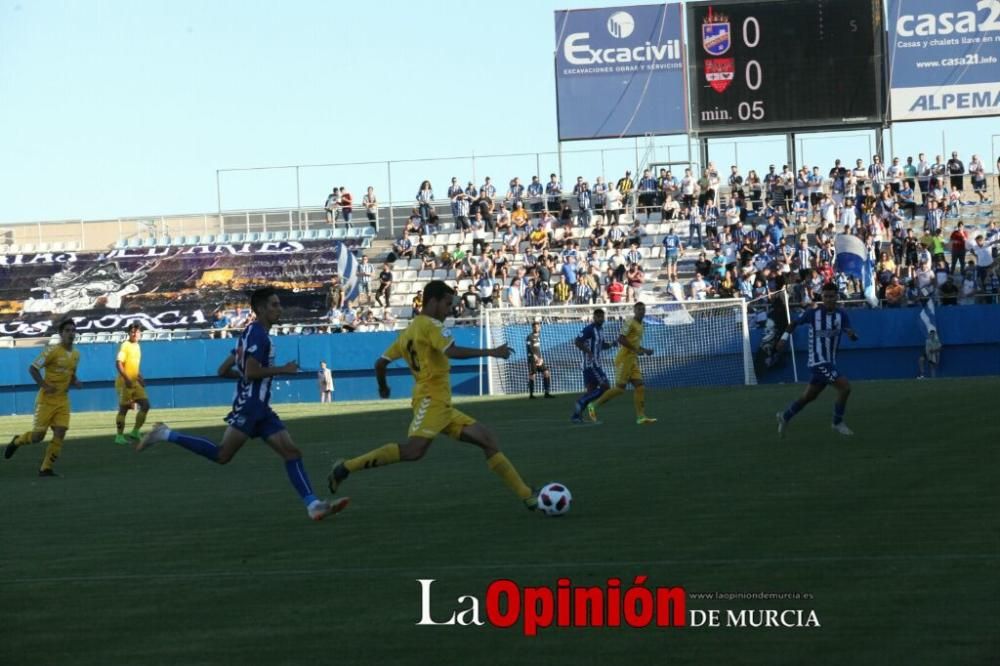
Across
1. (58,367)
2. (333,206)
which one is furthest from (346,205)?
(58,367)

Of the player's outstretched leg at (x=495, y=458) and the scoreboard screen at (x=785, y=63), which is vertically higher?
the scoreboard screen at (x=785, y=63)

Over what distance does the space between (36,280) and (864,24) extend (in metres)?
28.6

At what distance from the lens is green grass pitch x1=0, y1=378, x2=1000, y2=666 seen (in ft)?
22.6

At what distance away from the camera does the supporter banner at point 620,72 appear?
149 feet

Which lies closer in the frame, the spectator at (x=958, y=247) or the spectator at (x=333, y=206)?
the spectator at (x=958, y=247)

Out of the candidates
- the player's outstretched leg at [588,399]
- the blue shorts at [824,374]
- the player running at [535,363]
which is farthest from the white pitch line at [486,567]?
the player running at [535,363]

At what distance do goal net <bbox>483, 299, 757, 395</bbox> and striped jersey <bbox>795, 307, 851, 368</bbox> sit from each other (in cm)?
1951

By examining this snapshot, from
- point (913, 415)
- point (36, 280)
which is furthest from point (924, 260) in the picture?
point (36, 280)

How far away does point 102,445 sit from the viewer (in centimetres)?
2489

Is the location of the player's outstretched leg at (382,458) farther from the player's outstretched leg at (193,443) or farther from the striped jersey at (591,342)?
the striped jersey at (591,342)

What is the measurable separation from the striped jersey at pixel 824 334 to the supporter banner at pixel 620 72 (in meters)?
27.3

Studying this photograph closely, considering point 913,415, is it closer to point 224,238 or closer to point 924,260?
point 924,260

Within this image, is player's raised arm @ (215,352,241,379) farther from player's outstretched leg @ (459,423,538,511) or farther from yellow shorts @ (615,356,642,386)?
yellow shorts @ (615,356,642,386)

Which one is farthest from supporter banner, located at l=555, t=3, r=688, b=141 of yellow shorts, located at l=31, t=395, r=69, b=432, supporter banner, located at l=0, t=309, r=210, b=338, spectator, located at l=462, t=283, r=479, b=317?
yellow shorts, located at l=31, t=395, r=69, b=432
